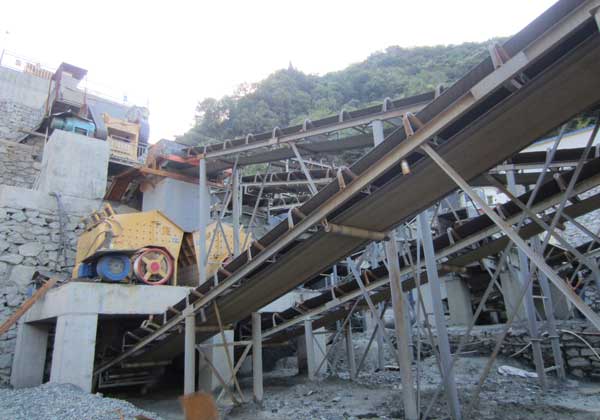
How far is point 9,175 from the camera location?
16.5 m

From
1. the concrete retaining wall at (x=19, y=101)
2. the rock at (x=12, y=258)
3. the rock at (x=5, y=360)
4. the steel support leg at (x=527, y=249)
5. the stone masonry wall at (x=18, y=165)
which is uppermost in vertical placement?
the concrete retaining wall at (x=19, y=101)

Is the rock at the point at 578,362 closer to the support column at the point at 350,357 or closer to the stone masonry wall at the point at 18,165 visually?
the support column at the point at 350,357

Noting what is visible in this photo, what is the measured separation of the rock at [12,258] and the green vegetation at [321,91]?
949 inches

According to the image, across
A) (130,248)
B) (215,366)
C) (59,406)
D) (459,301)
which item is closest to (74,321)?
(130,248)

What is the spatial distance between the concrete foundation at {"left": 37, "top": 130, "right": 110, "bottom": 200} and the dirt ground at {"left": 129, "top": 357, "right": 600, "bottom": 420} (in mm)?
6249

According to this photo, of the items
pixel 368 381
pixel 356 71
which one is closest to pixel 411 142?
pixel 368 381

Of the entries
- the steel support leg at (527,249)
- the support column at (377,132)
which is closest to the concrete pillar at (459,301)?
the support column at (377,132)

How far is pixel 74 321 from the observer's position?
7832 millimetres

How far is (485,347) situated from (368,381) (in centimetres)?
441

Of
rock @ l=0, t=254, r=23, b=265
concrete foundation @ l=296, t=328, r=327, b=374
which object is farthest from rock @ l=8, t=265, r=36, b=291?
concrete foundation @ l=296, t=328, r=327, b=374

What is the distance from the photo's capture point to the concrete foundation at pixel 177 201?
42.8 feet

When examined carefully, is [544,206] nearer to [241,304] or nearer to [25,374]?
[241,304]

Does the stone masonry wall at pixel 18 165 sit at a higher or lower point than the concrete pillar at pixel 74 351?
higher

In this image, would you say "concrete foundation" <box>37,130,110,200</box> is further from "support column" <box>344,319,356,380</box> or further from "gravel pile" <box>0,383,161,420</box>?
"support column" <box>344,319,356,380</box>
